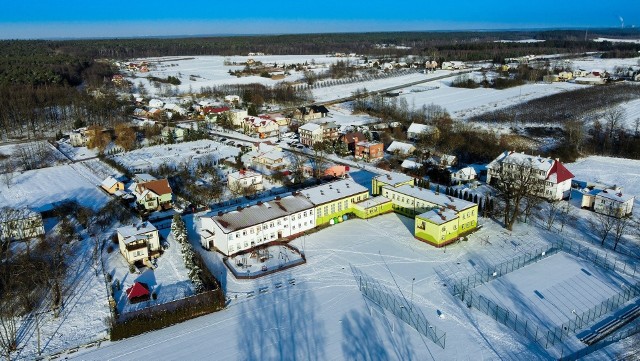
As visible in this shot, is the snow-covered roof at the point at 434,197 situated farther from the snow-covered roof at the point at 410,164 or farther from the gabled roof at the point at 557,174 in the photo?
the snow-covered roof at the point at 410,164

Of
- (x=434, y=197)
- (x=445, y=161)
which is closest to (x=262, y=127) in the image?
(x=445, y=161)

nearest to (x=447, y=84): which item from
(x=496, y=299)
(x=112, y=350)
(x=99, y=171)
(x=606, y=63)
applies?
(x=606, y=63)

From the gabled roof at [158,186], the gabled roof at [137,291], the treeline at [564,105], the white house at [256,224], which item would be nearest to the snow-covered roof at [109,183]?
the gabled roof at [158,186]

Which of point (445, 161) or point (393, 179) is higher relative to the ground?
point (393, 179)

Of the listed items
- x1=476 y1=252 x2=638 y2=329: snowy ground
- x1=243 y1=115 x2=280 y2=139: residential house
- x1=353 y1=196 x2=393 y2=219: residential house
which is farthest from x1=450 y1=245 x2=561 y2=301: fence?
x1=243 y1=115 x2=280 y2=139: residential house

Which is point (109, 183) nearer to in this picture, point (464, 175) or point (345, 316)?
point (345, 316)
